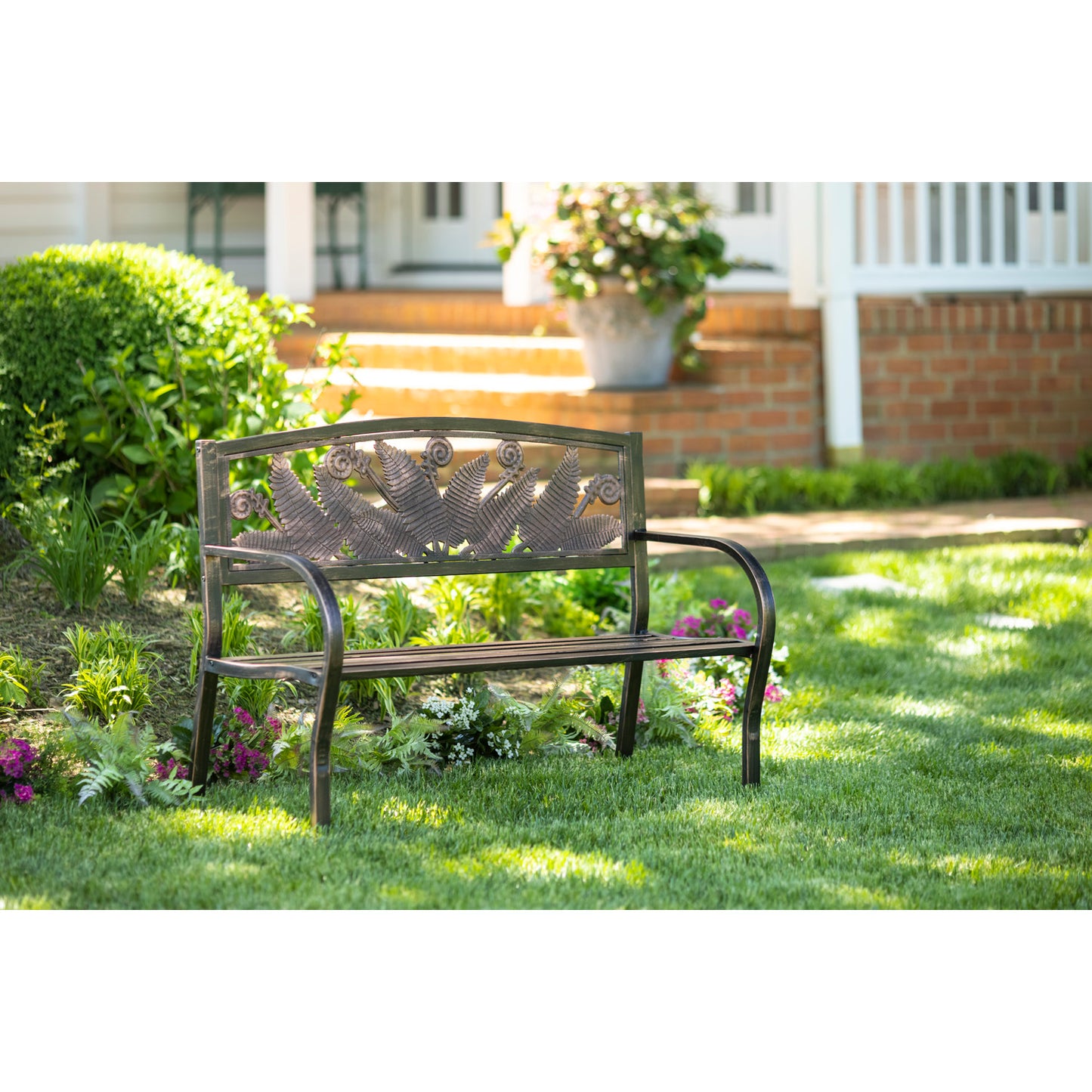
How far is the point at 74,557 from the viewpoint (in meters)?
4.31

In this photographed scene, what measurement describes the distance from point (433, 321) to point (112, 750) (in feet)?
21.8

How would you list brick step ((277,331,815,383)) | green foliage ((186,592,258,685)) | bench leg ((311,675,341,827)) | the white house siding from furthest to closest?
1. the white house siding
2. brick step ((277,331,815,383))
3. green foliage ((186,592,258,685))
4. bench leg ((311,675,341,827))

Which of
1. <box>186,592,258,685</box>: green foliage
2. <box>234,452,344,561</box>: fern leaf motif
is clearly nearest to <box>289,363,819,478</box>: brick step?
<box>186,592,258,685</box>: green foliage

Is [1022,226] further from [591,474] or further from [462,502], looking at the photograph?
[462,502]

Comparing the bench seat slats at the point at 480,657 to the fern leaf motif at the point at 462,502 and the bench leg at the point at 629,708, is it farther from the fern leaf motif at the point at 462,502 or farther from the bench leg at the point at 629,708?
the fern leaf motif at the point at 462,502

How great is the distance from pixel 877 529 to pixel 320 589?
4.46m

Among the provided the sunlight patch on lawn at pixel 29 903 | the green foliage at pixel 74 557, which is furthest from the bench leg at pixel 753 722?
the green foliage at pixel 74 557

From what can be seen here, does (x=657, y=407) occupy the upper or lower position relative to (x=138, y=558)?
upper

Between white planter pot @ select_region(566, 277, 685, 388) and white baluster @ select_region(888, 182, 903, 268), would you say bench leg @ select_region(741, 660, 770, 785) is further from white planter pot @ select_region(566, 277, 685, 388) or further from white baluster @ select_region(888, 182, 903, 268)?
white baluster @ select_region(888, 182, 903, 268)

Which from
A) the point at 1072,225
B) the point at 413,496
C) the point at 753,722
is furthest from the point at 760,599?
the point at 1072,225

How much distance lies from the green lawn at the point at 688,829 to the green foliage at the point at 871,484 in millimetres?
2776

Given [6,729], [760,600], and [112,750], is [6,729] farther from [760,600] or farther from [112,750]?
[760,600]

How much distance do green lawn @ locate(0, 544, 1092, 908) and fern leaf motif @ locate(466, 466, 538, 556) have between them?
0.59 m

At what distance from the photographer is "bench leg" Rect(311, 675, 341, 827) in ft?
10.4
